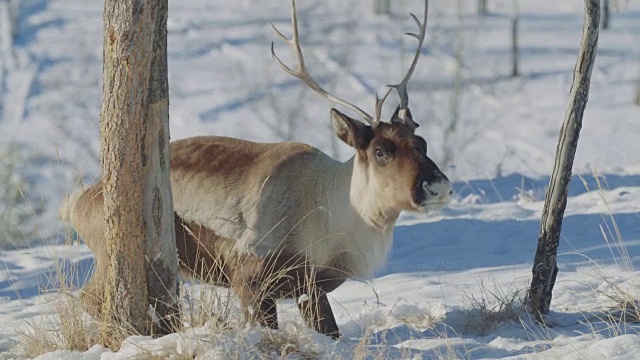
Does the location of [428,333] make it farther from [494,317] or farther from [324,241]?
[324,241]

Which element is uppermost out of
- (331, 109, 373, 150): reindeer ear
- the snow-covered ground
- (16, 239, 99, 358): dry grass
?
(331, 109, 373, 150): reindeer ear

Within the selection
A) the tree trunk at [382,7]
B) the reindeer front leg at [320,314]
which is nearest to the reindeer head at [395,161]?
the reindeer front leg at [320,314]

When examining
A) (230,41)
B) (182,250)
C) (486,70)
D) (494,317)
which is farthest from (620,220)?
(230,41)

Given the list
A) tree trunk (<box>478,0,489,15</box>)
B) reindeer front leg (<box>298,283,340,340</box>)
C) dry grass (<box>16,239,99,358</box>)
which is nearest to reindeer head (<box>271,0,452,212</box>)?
reindeer front leg (<box>298,283,340,340</box>)

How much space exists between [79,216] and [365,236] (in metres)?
2.00

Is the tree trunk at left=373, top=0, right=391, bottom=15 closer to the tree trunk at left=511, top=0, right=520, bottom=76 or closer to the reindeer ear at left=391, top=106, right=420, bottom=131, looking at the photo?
the tree trunk at left=511, top=0, right=520, bottom=76

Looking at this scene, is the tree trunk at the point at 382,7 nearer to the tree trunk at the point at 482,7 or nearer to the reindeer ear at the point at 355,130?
the tree trunk at the point at 482,7

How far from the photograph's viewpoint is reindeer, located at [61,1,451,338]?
6672mm

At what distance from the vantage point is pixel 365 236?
6887 millimetres

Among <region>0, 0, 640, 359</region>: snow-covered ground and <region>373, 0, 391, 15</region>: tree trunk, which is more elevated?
<region>373, 0, 391, 15</region>: tree trunk

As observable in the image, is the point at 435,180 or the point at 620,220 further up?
the point at 435,180

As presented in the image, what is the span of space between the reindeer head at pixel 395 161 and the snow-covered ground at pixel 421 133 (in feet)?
2.63

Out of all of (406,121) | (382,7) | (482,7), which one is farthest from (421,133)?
(406,121)

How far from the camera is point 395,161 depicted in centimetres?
663
